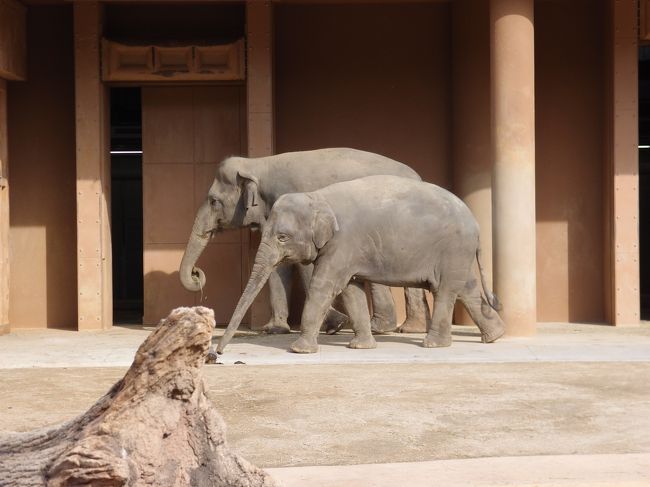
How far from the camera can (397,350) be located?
10898 millimetres

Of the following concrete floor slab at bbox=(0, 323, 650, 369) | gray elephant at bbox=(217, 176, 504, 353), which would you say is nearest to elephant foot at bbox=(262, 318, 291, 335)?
concrete floor slab at bbox=(0, 323, 650, 369)

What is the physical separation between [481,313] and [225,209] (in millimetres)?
3135

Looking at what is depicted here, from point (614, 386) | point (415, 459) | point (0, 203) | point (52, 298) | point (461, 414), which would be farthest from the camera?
point (52, 298)

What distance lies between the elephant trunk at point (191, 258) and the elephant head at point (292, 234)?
2.05m

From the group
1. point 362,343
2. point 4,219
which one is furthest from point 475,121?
point 4,219

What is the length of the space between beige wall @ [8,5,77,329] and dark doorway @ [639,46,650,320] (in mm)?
10123

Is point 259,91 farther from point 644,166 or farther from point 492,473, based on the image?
point 644,166

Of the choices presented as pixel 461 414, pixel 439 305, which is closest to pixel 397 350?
pixel 439 305

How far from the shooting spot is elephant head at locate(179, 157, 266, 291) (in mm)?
12648

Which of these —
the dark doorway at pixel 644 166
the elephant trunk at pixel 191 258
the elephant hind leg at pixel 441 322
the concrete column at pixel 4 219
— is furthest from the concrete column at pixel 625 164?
the concrete column at pixel 4 219

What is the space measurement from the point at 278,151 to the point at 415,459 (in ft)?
28.0

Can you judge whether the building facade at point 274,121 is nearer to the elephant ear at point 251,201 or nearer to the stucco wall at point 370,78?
the stucco wall at point 370,78

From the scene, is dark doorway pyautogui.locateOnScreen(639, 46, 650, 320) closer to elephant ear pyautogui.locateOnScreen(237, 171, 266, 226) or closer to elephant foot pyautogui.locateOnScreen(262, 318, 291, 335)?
elephant foot pyautogui.locateOnScreen(262, 318, 291, 335)

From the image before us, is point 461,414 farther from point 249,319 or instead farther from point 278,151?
point 278,151
